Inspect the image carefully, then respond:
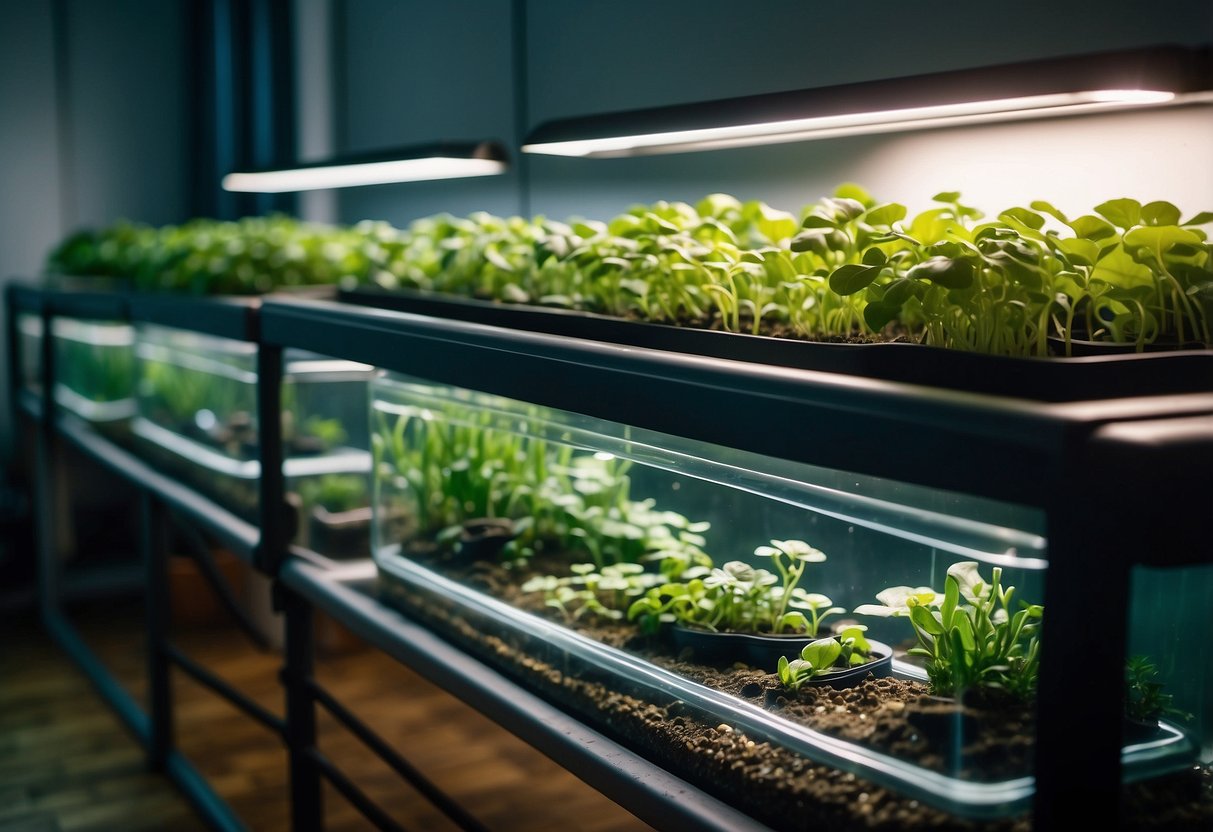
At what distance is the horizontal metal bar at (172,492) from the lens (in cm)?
196

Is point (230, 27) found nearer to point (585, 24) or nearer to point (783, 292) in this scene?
point (585, 24)

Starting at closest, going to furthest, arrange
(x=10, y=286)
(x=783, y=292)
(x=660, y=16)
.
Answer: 1. (x=783, y=292)
2. (x=660, y=16)
3. (x=10, y=286)

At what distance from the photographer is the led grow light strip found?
3.34ft

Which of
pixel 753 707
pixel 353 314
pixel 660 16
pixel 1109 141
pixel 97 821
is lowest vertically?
pixel 97 821

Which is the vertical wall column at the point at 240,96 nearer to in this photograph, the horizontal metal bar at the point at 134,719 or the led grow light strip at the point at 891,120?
the horizontal metal bar at the point at 134,719

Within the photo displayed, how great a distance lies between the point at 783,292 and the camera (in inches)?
49.6

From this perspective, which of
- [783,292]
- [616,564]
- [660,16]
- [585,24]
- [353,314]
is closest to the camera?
[783,292]

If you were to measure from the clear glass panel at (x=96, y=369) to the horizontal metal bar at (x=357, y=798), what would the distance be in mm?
1283

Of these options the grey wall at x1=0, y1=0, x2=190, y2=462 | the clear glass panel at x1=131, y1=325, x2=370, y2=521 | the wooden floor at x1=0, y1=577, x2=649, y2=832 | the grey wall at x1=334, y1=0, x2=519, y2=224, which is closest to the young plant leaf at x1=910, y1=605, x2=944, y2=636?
the clear glass panel at x1=131, y1=325, x2=370, y2=521

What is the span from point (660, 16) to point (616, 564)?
1155 mm

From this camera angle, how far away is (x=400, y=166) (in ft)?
7.49

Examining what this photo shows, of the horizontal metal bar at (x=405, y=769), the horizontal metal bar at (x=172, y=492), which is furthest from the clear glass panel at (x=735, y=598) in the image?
the horizontal metal bar at (x=172, y=492)

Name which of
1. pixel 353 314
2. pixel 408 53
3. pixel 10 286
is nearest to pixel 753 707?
pixel 353 314

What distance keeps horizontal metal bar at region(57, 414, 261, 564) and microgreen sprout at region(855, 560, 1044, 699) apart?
128cm
